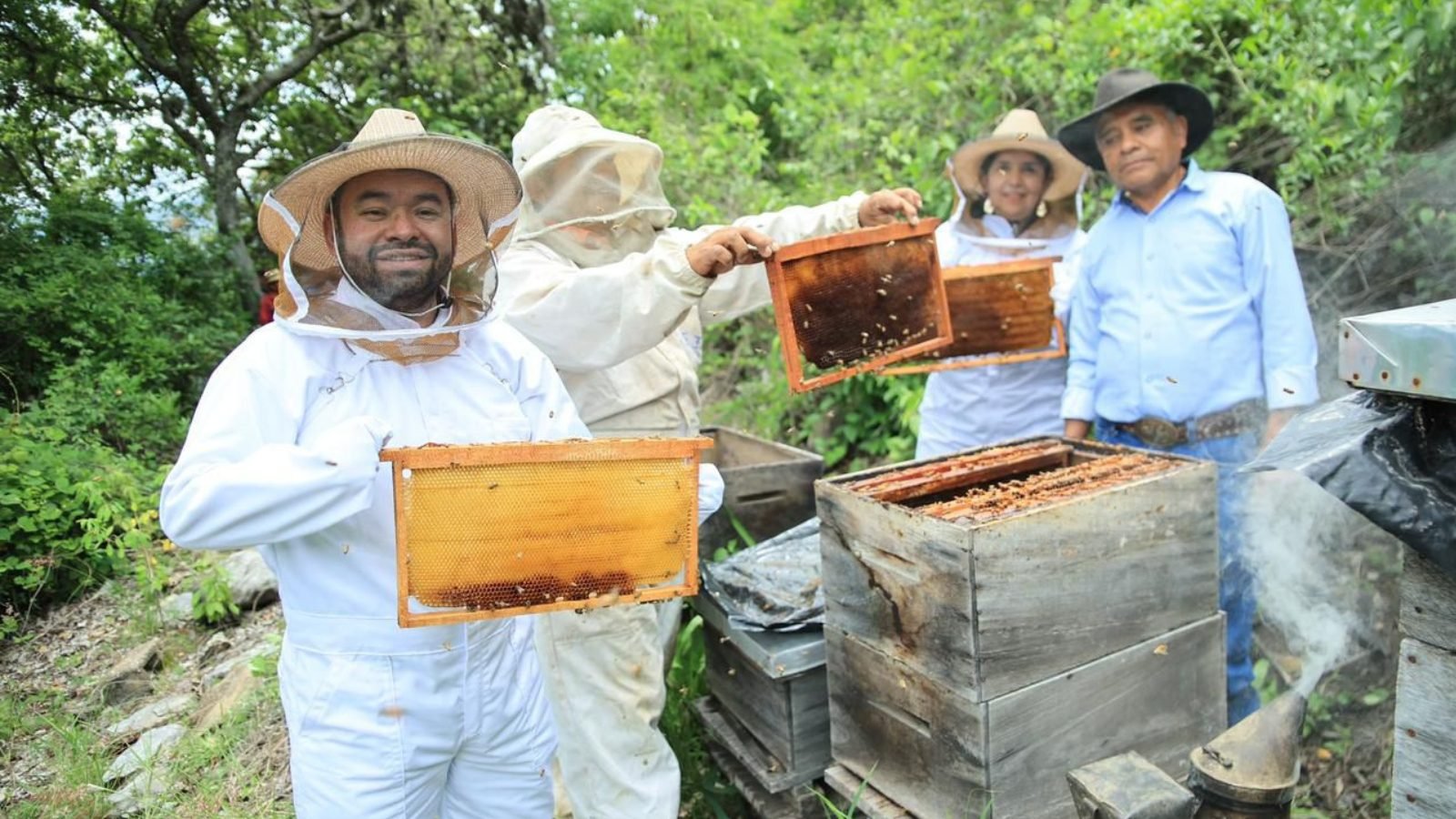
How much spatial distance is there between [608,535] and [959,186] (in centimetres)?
274

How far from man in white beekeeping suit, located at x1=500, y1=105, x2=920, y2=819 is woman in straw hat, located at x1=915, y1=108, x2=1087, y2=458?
1037 mm

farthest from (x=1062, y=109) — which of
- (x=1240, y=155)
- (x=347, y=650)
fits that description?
(x=347, y=650)

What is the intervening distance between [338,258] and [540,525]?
2.64 feet

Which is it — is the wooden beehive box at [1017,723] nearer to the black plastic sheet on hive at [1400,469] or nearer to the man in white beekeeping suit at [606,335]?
the man in white beekeeping suit at [606,335]

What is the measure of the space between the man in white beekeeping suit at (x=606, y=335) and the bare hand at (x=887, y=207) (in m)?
0.02

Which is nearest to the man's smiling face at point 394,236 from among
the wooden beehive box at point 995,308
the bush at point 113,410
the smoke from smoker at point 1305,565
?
the wooden beehive box at point 995,308

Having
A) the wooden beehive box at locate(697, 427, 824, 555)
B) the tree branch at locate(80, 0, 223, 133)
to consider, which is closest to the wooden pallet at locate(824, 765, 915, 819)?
the wooden beehive box at locate(697, 427, 824, 555)

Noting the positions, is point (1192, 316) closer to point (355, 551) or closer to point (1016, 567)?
point (1016, 567)

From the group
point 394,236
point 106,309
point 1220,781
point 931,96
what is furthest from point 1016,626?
point 106,309

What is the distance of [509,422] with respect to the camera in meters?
2.12

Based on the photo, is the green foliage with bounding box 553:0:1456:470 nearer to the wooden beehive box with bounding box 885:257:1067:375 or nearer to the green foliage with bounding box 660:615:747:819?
the wooden beehive box with bounding box 885:257:1067:375

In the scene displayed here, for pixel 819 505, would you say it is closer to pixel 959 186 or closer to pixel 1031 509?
pixel 1031 509

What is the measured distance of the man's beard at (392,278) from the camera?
78.5 inches

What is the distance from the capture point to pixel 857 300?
290 cm
